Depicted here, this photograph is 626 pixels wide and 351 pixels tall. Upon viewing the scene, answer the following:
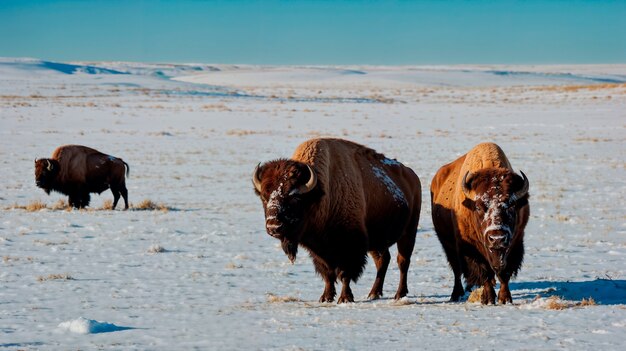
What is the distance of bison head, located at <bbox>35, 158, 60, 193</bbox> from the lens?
16469mm

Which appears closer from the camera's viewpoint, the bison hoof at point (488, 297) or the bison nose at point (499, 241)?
the bison nose at point (499, 241)

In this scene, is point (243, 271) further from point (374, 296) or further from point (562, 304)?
point (562, 304)

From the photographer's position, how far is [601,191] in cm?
1812

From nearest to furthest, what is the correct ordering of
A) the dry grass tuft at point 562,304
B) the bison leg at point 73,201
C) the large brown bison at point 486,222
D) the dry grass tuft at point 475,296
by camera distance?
the dry grass tuft at point 562,304
the large brown bison at point 486,222
the dry grass tuft at point 475,296
the bison leg at point 73,201

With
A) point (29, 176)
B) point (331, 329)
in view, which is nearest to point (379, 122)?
point (29, 176)

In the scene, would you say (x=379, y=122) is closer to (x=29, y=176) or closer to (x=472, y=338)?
(x=29, y=176)

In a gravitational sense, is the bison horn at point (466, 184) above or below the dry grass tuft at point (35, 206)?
above

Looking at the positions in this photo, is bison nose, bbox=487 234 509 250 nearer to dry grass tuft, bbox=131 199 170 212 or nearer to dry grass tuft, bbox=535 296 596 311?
dry grass tuft, bbox=535 296 596 311

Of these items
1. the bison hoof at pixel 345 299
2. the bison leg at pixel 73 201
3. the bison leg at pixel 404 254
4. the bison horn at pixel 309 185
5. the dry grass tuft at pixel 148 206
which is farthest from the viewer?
the bison leg at pixel 73 201

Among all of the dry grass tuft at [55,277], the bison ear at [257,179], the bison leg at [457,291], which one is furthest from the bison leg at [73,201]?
the bison leg at [457,291]

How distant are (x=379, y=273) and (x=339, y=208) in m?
0.98

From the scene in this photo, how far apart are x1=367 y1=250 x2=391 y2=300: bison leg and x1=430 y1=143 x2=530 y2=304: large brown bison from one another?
679 mm

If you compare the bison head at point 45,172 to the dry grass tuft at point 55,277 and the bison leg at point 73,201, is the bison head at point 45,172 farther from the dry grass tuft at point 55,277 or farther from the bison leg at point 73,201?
the dry grass tuft at point 55,277

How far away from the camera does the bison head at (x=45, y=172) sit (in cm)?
1647
